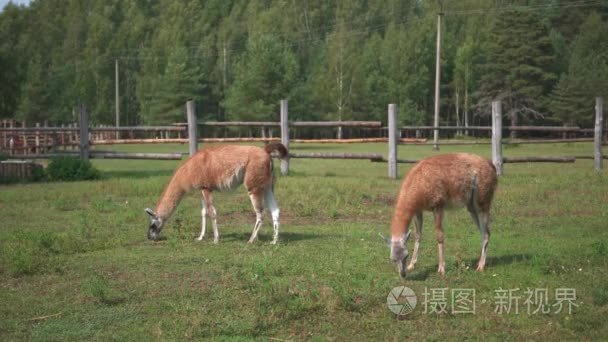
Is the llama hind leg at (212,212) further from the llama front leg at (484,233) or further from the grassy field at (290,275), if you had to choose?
the llama front leg at (484,233)

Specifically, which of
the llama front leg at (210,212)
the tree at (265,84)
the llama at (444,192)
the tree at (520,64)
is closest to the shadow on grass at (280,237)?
the llama front leg at (210,212)

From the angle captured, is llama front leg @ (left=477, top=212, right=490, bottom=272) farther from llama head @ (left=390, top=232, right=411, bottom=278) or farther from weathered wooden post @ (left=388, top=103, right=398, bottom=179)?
weathered wooden post @ (left=388, top=103, right=398, bottom=179)

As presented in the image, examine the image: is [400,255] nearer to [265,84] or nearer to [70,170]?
[70,170]

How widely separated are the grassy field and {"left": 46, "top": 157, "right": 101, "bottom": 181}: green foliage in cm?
545

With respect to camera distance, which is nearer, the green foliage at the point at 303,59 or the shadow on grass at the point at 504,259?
the shadow on grass at the point at 504,259

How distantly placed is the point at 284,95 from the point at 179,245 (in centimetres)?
4328

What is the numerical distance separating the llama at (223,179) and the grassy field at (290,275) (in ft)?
1.32

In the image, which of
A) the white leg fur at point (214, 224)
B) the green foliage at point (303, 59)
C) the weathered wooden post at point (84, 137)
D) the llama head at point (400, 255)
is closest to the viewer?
the llama head at point (400, 255)

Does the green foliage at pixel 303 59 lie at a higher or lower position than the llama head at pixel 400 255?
higher

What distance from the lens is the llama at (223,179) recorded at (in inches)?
445

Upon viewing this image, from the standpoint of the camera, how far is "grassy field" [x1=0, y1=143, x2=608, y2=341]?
698cm

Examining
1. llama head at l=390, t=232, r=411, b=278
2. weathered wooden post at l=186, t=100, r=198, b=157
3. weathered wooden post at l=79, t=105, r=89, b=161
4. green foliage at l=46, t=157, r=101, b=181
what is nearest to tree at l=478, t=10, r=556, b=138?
weathered wooden post at l=186, t=100, r=198, b=157

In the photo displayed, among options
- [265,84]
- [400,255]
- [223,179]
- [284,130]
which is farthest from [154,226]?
[265,84]

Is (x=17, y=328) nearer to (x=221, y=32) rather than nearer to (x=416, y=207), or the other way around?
(x=416, y=207)
